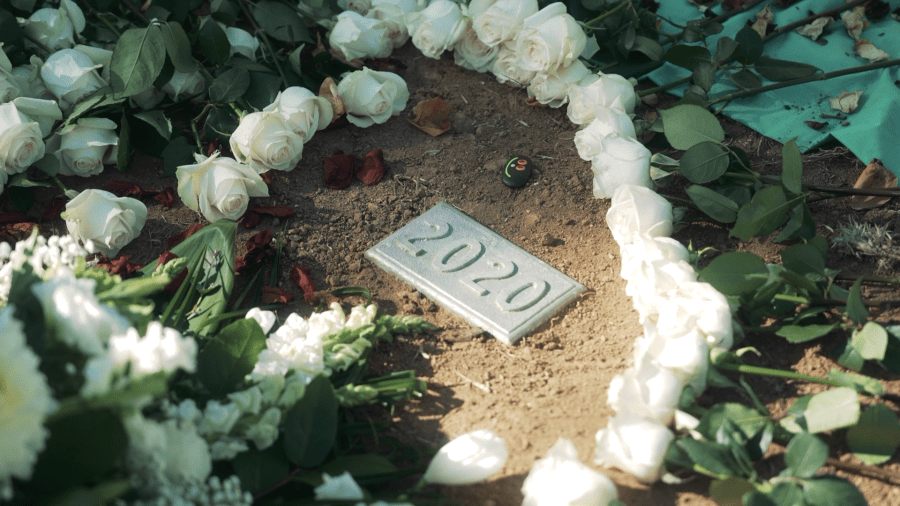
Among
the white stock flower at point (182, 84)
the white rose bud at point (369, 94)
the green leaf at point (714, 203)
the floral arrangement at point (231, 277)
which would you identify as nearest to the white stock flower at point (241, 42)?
the floral arrangement at point (231, 277)

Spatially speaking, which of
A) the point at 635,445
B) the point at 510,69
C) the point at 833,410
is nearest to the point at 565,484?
the point at 635,445

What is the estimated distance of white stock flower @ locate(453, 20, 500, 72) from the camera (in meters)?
2.11

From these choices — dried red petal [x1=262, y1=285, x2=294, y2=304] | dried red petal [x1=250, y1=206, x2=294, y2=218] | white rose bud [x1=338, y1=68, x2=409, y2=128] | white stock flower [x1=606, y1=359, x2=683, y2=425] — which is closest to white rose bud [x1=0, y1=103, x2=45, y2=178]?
dried red petal [x1=250, y1=206, x2=294, y2=218]

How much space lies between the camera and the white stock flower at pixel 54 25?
5.91ft

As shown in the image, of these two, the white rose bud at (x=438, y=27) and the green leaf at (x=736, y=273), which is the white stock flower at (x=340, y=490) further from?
the white rose bud at (x=438, y=27)

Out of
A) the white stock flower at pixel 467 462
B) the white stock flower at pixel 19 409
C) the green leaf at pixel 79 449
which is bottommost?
the white stock flower at pixel 467 462

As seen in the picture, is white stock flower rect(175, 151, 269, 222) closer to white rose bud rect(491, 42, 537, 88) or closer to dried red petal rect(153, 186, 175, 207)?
dried red petal rect(153, 186, 175, 207)

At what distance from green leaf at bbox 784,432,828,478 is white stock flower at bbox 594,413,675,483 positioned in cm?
16

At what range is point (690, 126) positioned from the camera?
5.33 ft

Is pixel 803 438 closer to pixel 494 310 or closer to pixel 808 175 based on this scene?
pixel 494 310

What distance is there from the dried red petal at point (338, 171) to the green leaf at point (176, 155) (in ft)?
1.16

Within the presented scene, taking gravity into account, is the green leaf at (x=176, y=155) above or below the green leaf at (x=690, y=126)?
below

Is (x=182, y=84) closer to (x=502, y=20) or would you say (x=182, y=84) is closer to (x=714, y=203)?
(x=502, y=20)

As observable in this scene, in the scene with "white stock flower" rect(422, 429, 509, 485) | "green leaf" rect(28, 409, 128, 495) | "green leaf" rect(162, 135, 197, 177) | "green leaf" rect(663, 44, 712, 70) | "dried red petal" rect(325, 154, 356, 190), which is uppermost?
"green leaf" rect(28, 409, 128, 495)
